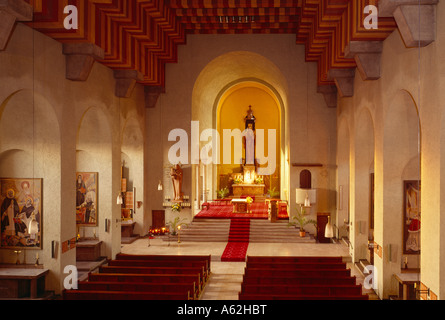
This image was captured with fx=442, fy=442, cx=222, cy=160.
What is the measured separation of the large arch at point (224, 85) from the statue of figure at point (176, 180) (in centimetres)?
83

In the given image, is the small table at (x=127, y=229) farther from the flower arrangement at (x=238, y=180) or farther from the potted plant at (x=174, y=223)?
the flower arrangement at (x=238, y=180)

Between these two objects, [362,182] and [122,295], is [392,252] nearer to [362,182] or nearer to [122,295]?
[362,182]

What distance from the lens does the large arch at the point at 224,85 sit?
2027 cm

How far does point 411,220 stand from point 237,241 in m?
8.50

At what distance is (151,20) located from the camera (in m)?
14.4

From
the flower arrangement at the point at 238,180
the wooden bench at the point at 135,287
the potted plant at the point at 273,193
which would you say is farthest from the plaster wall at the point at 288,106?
the wooden bench at the point at 135,287

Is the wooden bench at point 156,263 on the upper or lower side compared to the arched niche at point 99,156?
lower

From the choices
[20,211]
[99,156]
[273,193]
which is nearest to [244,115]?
[273,193]

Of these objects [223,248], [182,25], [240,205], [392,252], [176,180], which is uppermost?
[182,25]

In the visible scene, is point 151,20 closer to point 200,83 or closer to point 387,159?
point 200,83

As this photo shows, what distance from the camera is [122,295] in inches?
353

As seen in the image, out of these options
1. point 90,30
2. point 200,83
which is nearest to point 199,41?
point 200,83
